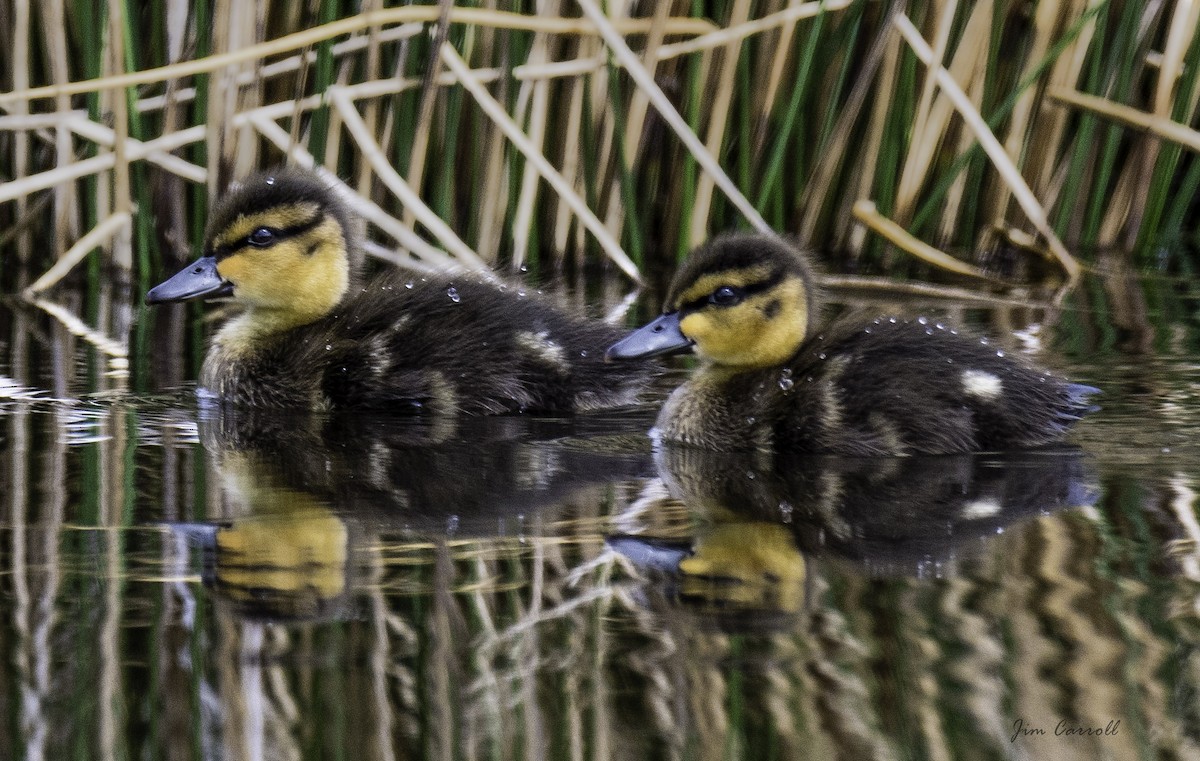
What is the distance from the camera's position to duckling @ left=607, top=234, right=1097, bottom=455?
12.4ft

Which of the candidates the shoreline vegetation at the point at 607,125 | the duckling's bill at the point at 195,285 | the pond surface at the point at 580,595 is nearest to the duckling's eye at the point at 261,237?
the duckling's bill at the point at 195,285

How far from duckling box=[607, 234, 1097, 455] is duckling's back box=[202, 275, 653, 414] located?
1.06 feet

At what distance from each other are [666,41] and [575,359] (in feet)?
7.68

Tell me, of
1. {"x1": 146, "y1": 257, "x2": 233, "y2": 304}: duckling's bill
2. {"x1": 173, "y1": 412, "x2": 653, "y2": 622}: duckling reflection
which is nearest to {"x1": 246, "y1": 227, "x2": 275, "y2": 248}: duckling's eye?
{"x1": 146, "y1": 257, "x2": 233, "y2": 304}: duckling's bill

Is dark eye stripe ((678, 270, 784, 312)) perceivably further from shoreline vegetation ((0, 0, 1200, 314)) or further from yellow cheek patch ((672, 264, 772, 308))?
shoreline vegetation ((0, 0, 1200, 314))

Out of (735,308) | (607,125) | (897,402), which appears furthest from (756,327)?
(607,125)

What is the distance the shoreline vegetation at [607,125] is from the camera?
19.2 feet

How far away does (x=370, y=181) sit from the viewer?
20.3 ft

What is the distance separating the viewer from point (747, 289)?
4.02m

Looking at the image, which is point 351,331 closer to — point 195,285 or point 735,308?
point 195,285

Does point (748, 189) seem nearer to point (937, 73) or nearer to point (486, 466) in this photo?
point (937, 73)

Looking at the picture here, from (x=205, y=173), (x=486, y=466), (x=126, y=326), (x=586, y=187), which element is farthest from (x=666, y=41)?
(x=486, y=466)

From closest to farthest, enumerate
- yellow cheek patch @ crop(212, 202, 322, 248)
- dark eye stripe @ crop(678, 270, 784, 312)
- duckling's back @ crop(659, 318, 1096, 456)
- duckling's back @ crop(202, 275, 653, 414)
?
duckling's back @ crop(659, 318, 1096, 456)
dark eye stripe @ crop(678, 270, 784, 312)
duckling's back @ crop(202, 275, 653, 414)
yellow cheek patch @ crop(212, 202, 322, 248)

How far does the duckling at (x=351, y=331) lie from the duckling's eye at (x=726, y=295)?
485 mm
